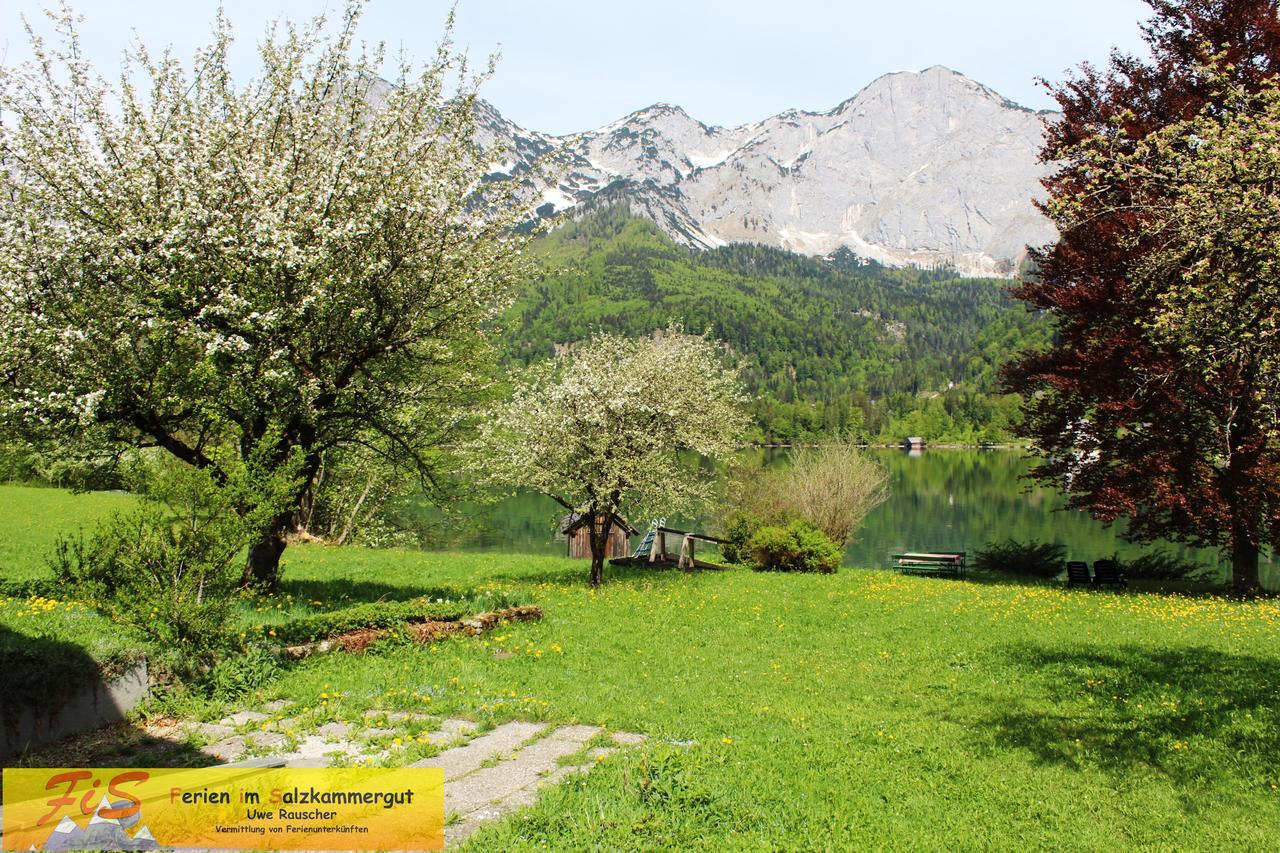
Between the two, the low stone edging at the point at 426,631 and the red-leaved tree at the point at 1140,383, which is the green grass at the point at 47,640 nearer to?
the low stone edging at the point at 426,631

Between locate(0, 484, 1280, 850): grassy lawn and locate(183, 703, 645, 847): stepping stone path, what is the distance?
0.33m

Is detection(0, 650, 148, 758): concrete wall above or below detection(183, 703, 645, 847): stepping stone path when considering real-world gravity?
above

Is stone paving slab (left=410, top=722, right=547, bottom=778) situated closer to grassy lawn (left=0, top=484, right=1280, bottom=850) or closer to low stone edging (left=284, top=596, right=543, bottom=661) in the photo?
grassy lawn (left=0, top=484, right=1280, bottom=850)

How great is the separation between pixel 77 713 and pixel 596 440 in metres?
14.3

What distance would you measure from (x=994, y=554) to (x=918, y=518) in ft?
112

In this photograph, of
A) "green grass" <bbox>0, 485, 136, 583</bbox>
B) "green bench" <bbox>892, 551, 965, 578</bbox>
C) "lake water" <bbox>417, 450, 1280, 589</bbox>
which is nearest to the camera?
"green grass" <bbox>0, 485, 136, 583</bbox>

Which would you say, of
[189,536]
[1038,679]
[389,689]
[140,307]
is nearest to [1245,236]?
[1038,679]

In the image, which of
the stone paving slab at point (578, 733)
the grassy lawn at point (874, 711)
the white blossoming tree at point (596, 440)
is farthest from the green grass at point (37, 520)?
the stone paving slab at point (578, 733)

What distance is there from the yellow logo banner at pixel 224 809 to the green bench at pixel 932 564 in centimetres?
2672

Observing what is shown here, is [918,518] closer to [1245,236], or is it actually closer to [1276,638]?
[1276,638]

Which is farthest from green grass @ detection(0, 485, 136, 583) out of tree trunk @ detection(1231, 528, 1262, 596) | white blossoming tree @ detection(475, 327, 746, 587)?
tree trunk @ detection(1231, 528, 1262, 596)

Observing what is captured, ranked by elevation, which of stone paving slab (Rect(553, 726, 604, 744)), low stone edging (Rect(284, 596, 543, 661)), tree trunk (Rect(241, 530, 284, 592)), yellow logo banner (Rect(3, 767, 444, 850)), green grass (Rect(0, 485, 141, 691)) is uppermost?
tree trunk (Rect(241, 530, 284, 592))

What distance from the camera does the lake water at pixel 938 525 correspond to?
4272cm

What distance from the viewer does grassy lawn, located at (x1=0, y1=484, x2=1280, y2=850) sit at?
625 cm
